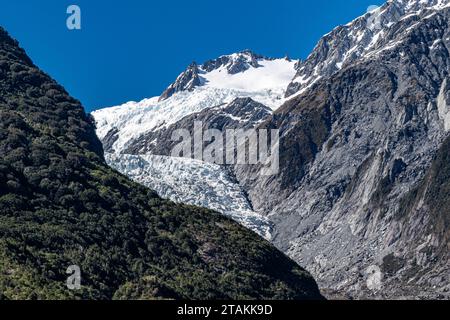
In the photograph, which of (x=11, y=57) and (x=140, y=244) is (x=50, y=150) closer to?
(x=140, y=244)

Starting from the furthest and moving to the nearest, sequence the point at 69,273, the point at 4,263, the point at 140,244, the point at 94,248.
Result: the point at 140,244
the point at 94,248
the point at 69,273
the point at 4,263

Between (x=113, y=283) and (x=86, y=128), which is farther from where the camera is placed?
(x=86, y=128)

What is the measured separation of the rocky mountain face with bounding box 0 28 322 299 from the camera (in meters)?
90.2

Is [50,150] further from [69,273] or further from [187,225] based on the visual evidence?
[69,273]

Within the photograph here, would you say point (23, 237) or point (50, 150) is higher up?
point (50, 150)

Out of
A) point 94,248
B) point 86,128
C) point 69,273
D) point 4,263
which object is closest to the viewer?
point 4,263

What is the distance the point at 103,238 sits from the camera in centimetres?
10394

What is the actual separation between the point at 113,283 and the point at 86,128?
193 feet

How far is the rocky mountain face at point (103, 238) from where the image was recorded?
90.2m

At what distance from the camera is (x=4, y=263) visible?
8269 cm
